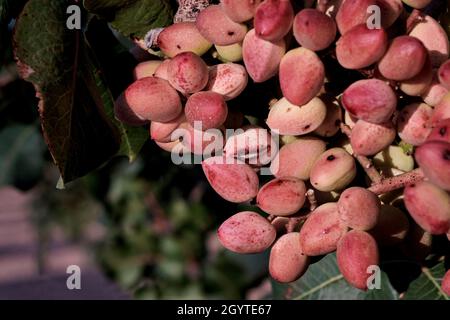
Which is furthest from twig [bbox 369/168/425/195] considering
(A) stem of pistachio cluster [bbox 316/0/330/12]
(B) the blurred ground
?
(B) the blurred ground

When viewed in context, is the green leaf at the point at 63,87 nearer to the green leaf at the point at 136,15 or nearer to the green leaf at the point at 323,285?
the green leaf at the point at 136,15

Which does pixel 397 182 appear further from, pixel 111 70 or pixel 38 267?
pixel 38 267

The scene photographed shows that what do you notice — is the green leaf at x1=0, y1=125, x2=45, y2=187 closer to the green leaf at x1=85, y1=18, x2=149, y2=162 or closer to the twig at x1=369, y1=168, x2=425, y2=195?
the green leaf at x1=85, y1=18, x2=149, y2=162

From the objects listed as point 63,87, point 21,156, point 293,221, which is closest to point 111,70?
point 63,87

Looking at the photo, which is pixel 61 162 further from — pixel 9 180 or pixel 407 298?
pixel 9 180

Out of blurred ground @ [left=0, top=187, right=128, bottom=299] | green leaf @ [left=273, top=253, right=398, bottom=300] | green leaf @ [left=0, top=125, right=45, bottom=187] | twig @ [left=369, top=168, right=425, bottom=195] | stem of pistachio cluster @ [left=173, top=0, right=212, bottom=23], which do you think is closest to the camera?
twig @ [left=369, top=168, right=425, bottom=195]

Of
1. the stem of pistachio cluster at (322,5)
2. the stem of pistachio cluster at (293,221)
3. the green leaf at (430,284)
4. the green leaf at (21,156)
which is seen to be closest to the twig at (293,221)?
the stem of pistachio cluster at (293,221)
